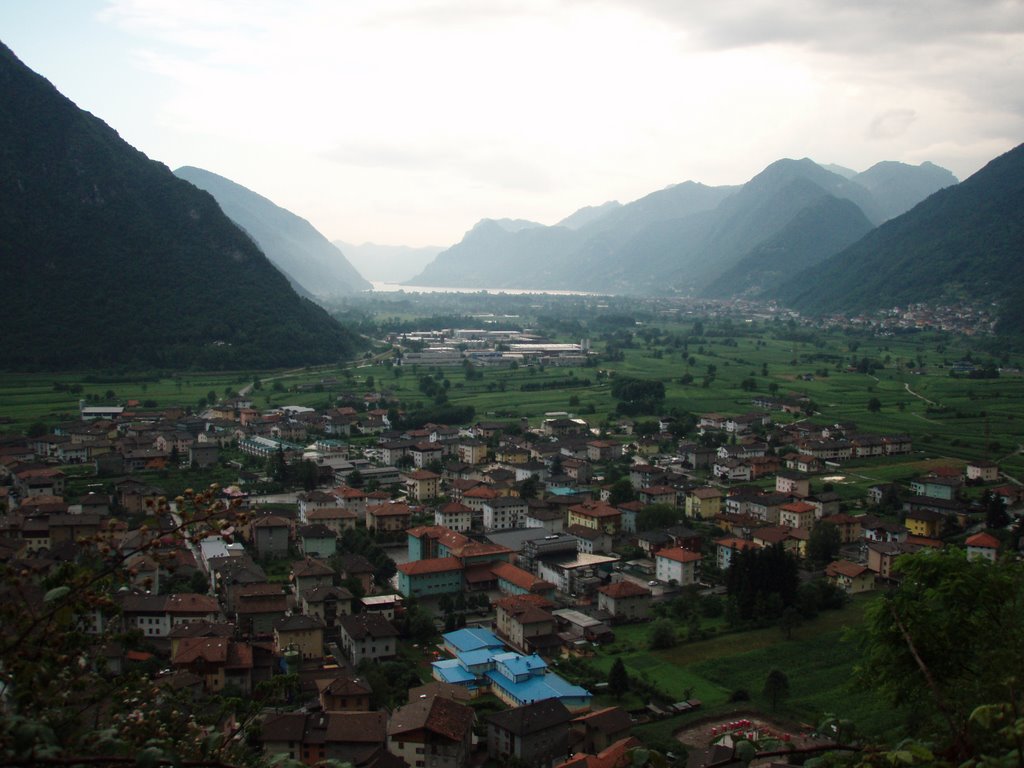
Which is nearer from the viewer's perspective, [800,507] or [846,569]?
[846,569]

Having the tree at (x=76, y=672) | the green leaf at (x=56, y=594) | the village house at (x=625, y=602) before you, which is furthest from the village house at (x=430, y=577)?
the green leaf at (x=56, y=594)

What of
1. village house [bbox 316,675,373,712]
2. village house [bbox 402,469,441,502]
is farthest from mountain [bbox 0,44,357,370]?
village house [bbox 316,675,373,712]

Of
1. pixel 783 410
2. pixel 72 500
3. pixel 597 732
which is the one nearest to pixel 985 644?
pixel 597 732

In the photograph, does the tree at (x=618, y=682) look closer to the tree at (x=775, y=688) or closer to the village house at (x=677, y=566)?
the tree at (x=775, y=688)

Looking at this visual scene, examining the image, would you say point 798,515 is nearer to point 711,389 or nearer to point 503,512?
point 503,512

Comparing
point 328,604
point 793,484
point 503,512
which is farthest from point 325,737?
point 793,484

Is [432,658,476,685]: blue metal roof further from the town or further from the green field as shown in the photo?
the green field
